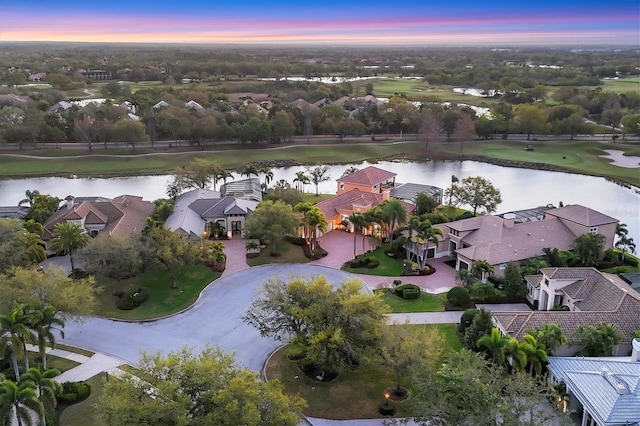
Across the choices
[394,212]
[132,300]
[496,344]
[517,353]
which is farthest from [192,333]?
[394,212]

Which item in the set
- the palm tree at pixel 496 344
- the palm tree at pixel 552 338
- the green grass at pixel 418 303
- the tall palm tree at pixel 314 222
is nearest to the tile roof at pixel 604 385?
the palm tree at pixel 552 338

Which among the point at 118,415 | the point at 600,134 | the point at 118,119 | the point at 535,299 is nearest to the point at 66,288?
the point at 118,415

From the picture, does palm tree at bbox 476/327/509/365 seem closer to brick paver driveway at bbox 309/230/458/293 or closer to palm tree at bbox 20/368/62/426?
brick paver driveway at bbox 309/230/458/293

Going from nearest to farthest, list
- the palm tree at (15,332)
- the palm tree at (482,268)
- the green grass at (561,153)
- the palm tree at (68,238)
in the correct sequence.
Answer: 1. the palm tree at (15,332)
2. the palm tree at (68,238)
3. the palm tree at (482,268)
4. the green grass at (561,153)

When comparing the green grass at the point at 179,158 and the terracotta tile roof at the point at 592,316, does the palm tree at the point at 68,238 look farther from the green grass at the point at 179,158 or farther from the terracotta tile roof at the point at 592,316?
the green grass at the point at 179,158

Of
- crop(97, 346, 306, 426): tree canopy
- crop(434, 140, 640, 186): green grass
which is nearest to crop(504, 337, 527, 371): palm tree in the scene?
crop(97, 346, 306, 426): tree canopy
